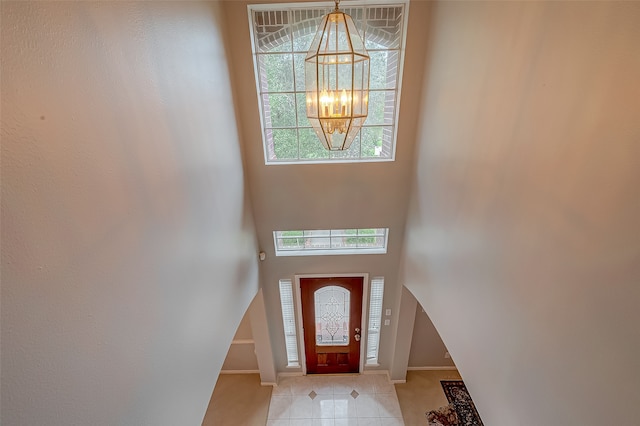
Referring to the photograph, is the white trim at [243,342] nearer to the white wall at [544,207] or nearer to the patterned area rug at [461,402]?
the patterned area rug at [461,402]

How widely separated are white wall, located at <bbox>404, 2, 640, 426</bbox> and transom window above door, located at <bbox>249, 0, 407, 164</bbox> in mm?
713

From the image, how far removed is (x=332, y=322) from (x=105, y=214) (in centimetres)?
410

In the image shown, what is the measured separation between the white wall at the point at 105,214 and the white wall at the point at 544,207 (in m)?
1.83

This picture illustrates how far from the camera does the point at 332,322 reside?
192 inches

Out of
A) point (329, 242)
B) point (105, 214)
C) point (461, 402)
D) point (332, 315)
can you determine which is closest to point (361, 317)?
point (332, 315)

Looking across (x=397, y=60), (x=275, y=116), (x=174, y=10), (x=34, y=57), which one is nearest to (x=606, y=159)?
(x=34, y=57)

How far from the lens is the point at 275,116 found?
3.46 m

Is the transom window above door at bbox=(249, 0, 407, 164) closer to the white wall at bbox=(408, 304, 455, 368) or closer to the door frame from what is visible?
the door frame

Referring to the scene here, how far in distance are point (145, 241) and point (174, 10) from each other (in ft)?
4.40

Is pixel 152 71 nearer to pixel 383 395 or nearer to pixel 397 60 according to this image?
pixel 397 60

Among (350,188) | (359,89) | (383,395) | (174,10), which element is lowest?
(383,395)

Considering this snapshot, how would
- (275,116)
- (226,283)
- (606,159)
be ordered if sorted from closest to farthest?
(606,159), (226,283), (275,116)

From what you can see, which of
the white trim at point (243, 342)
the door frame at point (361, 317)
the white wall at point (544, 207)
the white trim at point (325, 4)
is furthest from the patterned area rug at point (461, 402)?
the white trim at point (325, 4)

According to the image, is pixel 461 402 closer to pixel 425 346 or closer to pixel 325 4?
pixel 425 346
